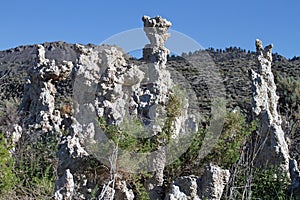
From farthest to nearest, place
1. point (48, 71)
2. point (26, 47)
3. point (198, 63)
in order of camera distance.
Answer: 1. point (26, 47)
2. point (198, 63)
3. point (48, 71)

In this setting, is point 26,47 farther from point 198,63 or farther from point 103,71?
point 103,71

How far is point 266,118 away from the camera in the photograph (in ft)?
21.0

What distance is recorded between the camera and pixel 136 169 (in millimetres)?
5297

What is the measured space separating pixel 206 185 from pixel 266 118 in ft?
7.01

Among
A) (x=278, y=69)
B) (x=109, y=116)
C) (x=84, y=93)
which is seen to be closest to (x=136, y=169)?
(x=109, y=116)

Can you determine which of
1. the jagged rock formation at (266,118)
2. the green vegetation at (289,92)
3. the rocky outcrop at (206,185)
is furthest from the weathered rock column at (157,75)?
the green vegetation at (289,92)

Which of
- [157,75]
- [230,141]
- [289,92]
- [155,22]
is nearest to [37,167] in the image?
[157,75]

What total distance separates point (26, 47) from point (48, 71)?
27613mm

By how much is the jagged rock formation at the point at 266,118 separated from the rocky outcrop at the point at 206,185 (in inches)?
49.5

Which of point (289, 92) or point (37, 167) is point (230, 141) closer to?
point (37, 167)

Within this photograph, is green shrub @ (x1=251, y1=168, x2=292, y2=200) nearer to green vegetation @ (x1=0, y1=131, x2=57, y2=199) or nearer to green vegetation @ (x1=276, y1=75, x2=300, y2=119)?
green vegetation @ (x1=0, y1=131, x2=57, y2=199)

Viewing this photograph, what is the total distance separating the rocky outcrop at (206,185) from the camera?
14.6 feet

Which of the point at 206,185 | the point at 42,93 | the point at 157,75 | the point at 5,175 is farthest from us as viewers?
the point at 42,93

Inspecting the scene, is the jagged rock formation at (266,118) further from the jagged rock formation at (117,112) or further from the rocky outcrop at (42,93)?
the rocky outcrop at (42,93)
